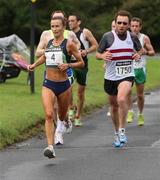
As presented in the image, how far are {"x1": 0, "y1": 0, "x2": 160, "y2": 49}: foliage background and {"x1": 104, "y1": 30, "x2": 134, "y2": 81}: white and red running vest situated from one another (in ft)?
180

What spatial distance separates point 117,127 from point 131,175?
8.65ft

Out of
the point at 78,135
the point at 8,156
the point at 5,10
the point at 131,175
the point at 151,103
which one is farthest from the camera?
the point at 5,10

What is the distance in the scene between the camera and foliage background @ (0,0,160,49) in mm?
64812

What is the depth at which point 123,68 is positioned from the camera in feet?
32.6

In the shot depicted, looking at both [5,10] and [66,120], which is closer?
[66,120]

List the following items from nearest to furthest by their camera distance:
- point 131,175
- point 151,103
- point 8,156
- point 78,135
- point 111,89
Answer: point 131,175 → point 8,156 → point 111,89 → point 78,135 → point 151,103

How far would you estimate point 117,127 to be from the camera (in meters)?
10.2

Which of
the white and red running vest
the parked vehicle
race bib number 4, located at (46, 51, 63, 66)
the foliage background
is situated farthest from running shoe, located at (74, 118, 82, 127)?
the foliage background

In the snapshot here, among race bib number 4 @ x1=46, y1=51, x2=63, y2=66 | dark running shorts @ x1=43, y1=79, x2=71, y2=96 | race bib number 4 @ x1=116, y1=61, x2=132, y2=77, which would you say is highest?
race bib number 4 @ x1=46, y1=51, x2=63, y2=66

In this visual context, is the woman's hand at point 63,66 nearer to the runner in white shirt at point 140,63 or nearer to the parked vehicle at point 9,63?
the runner in white shirt at point 140,63

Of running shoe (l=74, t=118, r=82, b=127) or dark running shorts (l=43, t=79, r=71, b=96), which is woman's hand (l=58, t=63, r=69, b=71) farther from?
running shoe (l=74, t=118, r=82, b=127)

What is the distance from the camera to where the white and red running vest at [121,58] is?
32.4 ft

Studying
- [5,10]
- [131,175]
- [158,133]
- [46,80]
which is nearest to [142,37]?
[158,133]

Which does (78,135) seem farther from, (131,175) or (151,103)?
(151,103)
